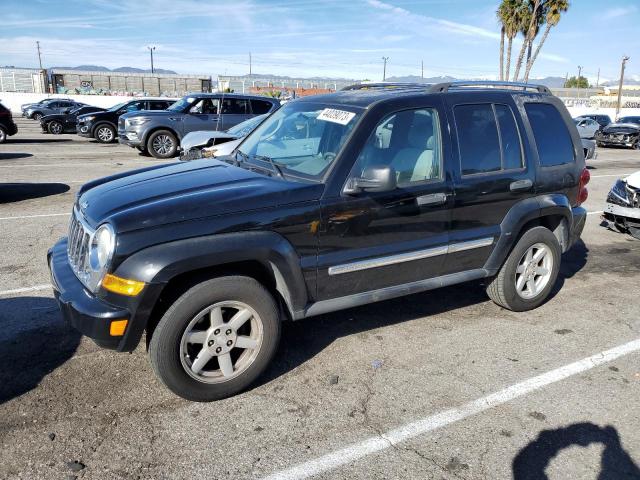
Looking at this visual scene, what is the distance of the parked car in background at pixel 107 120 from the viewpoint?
765 inches

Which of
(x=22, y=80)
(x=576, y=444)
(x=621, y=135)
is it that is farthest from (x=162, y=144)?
(x=22, y=80)

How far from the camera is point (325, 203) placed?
11.4 feet

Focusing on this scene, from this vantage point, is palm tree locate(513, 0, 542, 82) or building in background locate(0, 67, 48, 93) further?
building in background locate(0, 67, 48, 93)

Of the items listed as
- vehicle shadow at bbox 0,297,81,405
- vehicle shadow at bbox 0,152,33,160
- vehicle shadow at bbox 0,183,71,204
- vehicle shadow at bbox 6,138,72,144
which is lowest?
vehicle shadow at bbox 0,297,81,405

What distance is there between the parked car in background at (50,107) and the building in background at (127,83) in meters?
20.1

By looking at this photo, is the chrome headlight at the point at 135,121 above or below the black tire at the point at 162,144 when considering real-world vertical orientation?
above

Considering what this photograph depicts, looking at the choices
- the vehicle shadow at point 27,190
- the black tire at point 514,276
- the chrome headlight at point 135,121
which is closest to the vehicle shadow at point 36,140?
the chrome headlight at point 135,121

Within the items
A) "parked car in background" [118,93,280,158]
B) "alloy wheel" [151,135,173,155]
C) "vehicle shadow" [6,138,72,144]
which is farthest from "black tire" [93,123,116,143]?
"alloy wheel" [151,135,173,155]

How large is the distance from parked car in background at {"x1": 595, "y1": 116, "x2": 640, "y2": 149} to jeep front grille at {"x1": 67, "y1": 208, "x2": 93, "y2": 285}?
2612 centimetres

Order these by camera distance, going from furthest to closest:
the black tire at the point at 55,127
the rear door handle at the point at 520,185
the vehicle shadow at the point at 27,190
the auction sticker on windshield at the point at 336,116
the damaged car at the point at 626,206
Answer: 1. the black tire at the point at 55,127
2. the vehicle shadow at the point at 27,190
3. the damaged car at the point at 626,206
4. the rear door handle at the point at 520,185
5. the auction sticker on windshield at the point at 336,116

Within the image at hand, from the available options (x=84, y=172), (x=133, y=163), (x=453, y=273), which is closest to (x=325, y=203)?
(x=453, y=273)

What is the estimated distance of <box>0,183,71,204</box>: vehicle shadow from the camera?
30.8 feet

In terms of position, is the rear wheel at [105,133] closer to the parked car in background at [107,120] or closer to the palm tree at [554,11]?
the parked car in background at [107,120]

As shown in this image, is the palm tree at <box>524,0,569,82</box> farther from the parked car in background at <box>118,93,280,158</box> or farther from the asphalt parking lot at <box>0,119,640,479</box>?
the asphalt parking lot at <box>0,119,640,479</box>
